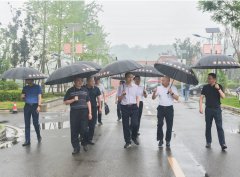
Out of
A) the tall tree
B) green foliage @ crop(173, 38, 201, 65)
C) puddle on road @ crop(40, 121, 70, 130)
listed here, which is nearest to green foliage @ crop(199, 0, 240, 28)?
the tall tree

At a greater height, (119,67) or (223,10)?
(223,10)

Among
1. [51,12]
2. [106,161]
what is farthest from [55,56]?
[106,161]

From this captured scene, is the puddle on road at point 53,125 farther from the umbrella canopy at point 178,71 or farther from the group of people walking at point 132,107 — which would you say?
the umbrella canopy at point 178,71

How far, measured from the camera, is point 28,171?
7.46m

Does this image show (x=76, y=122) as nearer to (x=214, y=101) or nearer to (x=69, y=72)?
(x=69, y=72)

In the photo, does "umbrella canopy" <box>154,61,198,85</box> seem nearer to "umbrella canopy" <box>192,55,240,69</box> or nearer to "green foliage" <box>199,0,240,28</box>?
"umbrella canopy" <box>192,55,240,69</box>

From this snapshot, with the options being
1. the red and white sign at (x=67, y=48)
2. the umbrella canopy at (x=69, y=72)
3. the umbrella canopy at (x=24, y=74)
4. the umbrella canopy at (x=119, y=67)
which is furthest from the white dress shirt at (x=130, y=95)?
the red and white sign at (x=67, y=48)

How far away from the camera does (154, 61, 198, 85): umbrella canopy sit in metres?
9.19

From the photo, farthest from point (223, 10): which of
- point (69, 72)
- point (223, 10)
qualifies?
point (69, 72)

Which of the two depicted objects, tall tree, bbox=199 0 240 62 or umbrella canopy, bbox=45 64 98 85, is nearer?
umbrella canopy, bbox=45 64 98 85

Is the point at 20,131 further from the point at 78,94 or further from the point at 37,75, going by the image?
the point at 78,94

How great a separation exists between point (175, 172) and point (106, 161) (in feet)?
5.29

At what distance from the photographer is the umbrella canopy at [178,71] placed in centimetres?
919

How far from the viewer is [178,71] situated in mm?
9719
